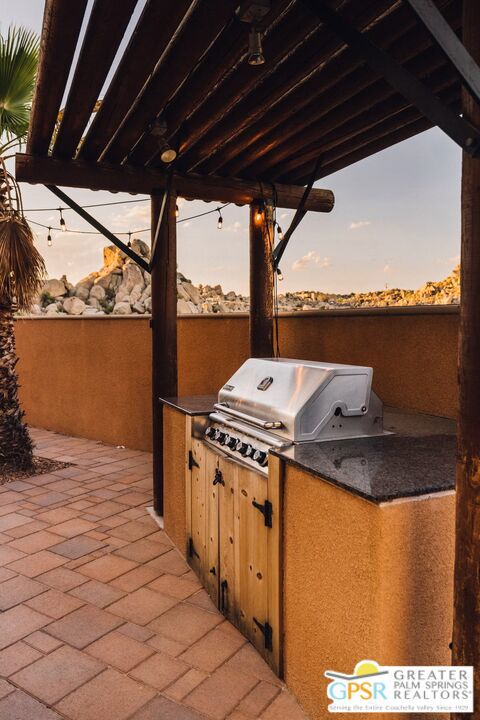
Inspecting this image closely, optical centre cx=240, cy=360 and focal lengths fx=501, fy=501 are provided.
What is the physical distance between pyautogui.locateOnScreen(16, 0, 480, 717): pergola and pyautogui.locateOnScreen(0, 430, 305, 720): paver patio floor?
2.55 feet

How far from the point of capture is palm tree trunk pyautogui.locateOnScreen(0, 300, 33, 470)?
16.3 feet

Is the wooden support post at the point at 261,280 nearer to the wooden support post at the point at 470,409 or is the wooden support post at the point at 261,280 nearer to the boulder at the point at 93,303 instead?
the wooden support post at the point at 470,409

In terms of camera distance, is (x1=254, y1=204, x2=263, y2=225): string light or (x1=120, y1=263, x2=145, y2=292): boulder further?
(x1=120, y1=263, x2=145, y2=292): boulder

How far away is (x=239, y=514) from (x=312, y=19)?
216 centimetres

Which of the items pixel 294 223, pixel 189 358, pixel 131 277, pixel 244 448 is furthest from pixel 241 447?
pixel 131 277

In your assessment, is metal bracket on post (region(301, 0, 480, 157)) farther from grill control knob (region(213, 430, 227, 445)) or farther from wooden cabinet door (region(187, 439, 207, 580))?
wooden cabinet door (region(187, 439, 207, 580))

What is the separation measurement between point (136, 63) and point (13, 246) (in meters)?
2.73

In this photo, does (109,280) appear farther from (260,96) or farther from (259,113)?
(260,96)

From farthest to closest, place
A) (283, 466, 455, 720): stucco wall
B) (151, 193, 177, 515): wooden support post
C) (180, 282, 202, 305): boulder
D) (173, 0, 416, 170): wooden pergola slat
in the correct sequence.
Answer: (180, 282, 202, 305): boulder, (151, 193, 177, 515): wooden support post, (173, 0, 416, 170): wooden pergola slat, (283, 466, 455, 720): stucco wall

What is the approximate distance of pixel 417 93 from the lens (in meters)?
1.29

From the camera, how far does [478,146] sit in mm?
1203

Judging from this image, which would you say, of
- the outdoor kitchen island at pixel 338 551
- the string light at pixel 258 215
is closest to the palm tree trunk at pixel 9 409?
the string light at pixel 258 215

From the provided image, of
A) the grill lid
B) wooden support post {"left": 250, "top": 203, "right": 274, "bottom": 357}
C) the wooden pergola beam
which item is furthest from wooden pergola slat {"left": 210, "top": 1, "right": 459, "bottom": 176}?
the grill lid

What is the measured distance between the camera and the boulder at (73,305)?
27703mm
